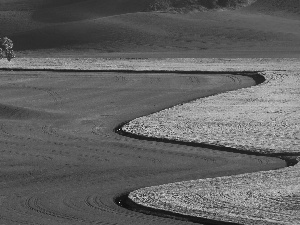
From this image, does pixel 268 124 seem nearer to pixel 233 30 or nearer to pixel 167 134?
pixel 167 134

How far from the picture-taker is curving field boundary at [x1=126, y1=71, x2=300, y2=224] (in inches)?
363

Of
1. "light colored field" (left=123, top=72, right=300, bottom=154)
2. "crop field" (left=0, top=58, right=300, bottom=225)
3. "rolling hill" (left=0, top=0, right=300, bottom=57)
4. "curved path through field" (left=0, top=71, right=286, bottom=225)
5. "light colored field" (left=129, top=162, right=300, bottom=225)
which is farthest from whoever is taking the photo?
"rolling hill" (left=0, top=0, right=300, bottom=57)

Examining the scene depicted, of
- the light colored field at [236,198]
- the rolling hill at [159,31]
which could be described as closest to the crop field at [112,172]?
the light colored field at [236,198]

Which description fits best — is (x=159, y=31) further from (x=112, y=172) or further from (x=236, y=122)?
(x=112, y=172)

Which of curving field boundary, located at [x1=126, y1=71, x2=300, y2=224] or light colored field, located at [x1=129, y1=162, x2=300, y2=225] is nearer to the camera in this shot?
light colored field, located at [x1=129, y1=162, x2=300, y2=225]

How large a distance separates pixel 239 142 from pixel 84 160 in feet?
8.50

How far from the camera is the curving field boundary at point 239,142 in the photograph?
30.2ft

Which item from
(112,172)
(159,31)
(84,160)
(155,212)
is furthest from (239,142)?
(159,31)

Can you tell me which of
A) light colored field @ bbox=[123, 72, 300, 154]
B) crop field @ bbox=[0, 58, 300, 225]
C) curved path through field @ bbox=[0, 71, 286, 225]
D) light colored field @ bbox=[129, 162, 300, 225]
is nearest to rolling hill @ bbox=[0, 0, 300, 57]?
light colored field @ bbox=[123, 72, 300, 154]

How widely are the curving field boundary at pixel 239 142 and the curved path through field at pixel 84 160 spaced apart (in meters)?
0.41

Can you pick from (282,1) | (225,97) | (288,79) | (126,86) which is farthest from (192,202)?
(282,1)

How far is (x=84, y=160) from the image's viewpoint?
12422 mm

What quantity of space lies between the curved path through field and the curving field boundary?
1.35 feet

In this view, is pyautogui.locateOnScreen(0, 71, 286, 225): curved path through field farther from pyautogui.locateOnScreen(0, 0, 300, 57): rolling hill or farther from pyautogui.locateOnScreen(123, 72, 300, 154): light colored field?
pyautogui.locateOnScreen(0, 0, 300, 57): rolling hill
